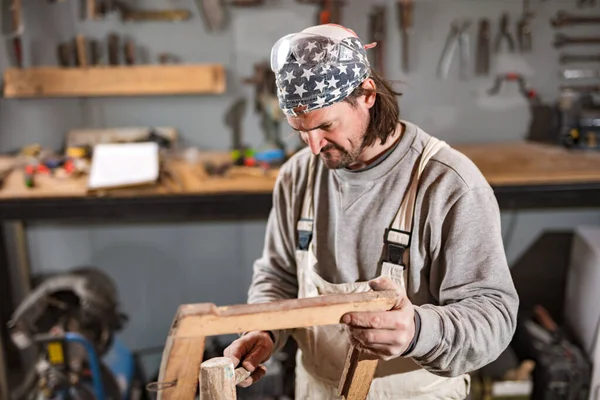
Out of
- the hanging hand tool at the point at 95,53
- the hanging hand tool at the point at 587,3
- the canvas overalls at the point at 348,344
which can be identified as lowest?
the canvas overalls at the point at 348,344

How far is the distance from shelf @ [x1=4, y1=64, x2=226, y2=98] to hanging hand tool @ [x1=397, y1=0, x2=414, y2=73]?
3.54ft

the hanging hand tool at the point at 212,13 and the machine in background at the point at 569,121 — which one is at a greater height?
the hanging hand tool at the point at 212,13

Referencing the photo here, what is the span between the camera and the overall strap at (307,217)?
152cm

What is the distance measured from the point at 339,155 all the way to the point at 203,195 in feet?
4.76

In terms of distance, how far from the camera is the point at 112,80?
3.10 meters

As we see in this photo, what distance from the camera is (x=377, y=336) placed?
106 centimetres

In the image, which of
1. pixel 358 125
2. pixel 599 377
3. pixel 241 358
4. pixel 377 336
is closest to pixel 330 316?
pixel 377 336

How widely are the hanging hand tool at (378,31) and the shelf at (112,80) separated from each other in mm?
907

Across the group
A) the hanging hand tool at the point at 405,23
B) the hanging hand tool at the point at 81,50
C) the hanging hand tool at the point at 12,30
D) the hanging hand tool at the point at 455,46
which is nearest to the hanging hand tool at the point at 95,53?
the hanging hand tool at the point at 81,50

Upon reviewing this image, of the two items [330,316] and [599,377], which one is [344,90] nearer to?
[330,316]

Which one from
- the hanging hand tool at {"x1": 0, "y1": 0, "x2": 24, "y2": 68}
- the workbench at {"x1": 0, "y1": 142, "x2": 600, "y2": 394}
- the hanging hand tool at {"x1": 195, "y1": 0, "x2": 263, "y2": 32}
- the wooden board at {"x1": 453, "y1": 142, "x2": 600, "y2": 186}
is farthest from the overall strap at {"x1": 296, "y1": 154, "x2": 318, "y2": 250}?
the hanging hand tool at {"x1": 0, "y1": 0, "x2": 24, "y2": 68}

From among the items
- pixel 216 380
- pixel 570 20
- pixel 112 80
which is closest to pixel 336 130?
pixel 216 380

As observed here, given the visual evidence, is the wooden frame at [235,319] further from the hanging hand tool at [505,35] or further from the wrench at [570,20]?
the wrench at [570,20]

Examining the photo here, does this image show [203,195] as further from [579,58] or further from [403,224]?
[579,58]
